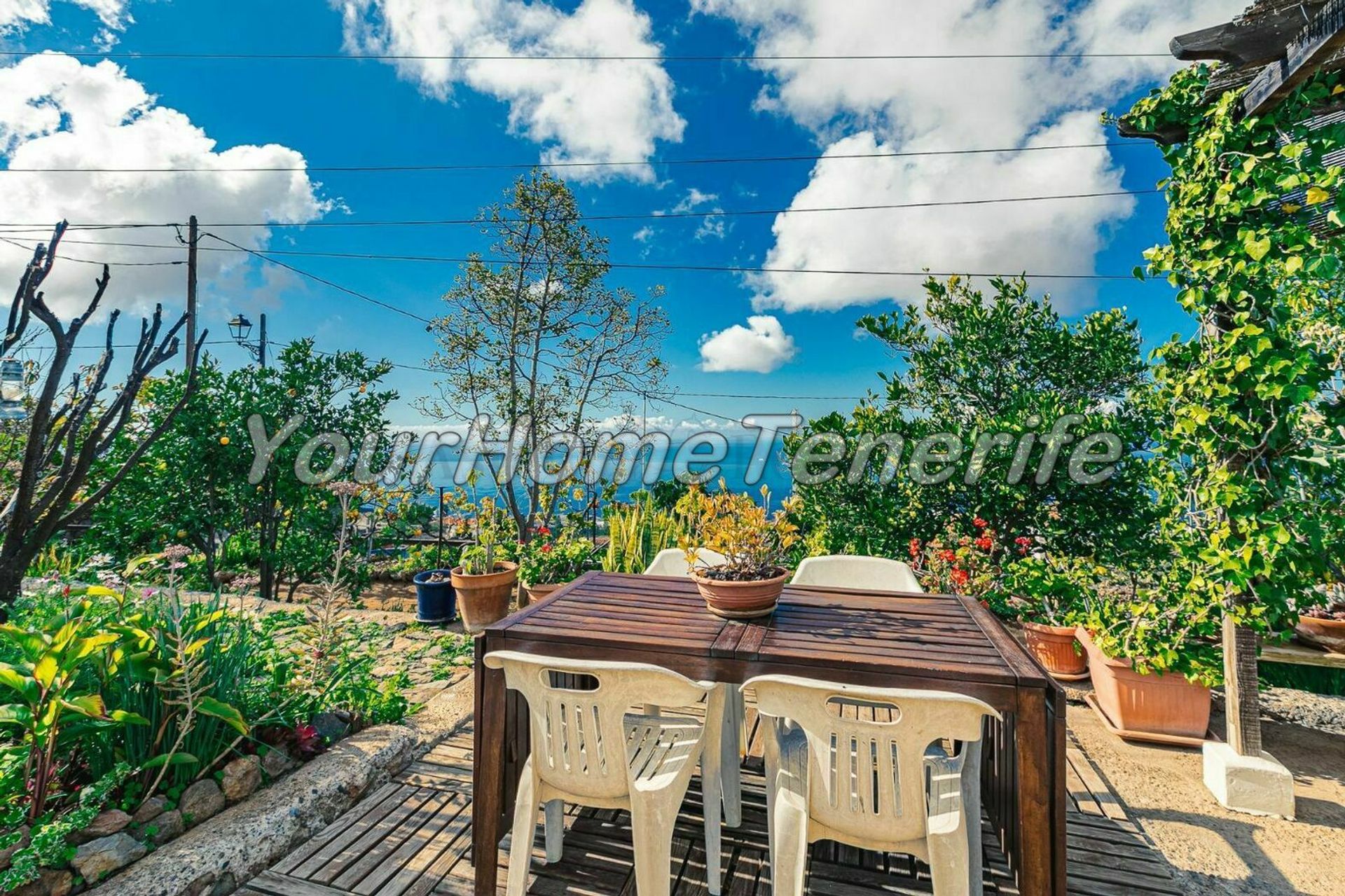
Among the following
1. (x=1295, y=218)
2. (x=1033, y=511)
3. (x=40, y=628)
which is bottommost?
(x=40, y=628)

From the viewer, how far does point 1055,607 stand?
3.58 metres

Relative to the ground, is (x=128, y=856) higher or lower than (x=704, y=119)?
lower

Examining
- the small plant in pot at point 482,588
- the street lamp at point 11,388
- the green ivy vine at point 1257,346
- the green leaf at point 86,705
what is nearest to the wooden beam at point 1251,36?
the green ivy vine at point 1257,346

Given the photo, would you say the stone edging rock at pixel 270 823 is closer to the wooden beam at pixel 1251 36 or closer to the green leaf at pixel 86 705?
the green leaf at pixel 86 705

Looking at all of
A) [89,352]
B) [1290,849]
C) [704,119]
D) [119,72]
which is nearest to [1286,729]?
[1290,849]

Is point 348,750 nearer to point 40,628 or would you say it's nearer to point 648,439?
point 40,628

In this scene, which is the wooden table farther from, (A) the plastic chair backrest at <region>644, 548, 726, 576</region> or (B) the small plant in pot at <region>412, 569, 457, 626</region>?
(B) the small plant in pot at <region>412, 569, 457, 626</region>

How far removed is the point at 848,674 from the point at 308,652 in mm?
2562

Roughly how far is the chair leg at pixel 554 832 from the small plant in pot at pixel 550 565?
2.41 metres

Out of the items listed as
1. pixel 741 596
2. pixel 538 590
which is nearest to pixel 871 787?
pixel 741 596

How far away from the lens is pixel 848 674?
152 cm

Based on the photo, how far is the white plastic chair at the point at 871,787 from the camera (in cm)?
123

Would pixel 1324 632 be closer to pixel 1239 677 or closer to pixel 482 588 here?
pixel 1239 677

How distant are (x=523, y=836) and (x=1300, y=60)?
365 centimetres
